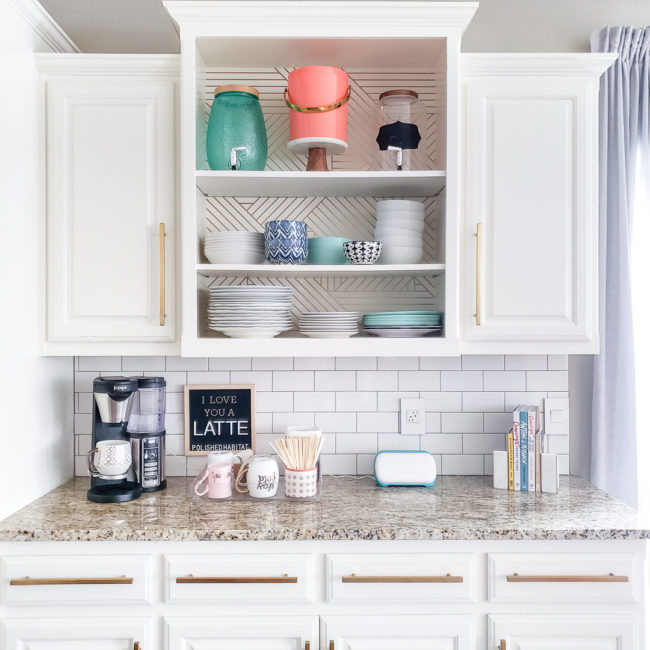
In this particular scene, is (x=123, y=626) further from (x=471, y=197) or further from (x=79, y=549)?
(x=471, y=197)

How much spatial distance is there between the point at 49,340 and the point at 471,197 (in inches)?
57.3

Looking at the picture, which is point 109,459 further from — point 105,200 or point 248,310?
point 105,200

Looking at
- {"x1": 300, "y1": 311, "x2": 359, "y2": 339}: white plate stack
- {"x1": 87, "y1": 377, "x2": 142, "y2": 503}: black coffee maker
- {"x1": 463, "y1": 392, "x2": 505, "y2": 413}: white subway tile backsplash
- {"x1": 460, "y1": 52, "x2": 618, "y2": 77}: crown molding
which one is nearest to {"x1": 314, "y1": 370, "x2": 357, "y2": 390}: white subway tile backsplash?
{"x1": 300, "y1": 311, "x2": 359, "y2": 339}: white plate stack

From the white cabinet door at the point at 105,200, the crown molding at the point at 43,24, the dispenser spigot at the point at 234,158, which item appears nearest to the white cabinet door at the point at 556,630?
the white cabinet door at the point at 105,200

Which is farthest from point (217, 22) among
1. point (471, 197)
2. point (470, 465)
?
point (470, 465)

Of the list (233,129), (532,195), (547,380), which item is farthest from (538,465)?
(233,129)

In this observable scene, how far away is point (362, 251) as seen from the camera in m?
1.94

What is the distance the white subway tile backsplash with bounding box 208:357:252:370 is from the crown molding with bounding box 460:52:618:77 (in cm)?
126

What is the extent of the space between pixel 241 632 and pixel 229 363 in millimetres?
941

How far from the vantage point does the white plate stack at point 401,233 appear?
→ 2.02 meters

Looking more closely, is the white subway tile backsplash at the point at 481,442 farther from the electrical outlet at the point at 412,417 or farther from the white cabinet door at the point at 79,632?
the white cabinet door at the point at 79,632

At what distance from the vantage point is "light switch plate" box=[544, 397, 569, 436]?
228 cm

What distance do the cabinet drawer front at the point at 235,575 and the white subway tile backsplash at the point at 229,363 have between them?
776 millimetres

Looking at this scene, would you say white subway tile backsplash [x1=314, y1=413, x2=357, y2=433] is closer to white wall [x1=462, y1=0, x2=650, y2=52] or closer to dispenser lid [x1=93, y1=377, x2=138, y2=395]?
dispenser lid [x1=93, y1=377, x2=138, y2=395]
